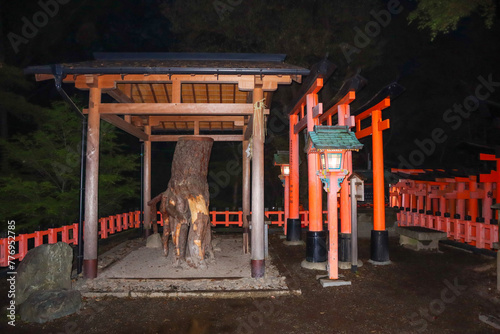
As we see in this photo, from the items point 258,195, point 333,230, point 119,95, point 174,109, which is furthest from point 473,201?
point 119,95

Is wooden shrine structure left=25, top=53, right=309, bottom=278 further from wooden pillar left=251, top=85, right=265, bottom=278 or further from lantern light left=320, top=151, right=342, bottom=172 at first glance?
lantern light left=320, top=151, right=342, bottom=172

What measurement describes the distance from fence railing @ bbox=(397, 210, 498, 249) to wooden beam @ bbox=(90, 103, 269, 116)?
681 cm

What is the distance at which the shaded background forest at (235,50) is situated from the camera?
9.76m

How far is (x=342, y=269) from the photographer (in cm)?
730

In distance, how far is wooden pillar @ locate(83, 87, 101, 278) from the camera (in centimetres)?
620

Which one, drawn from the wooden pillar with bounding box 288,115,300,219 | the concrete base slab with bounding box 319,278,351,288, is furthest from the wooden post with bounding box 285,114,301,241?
the concrete base slab with bounding box 319,278,351,288

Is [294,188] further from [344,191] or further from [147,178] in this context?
[147,178]

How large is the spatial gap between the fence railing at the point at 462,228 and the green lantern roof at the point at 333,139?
4400 mm

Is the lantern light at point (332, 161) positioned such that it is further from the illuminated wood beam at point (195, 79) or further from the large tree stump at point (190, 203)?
the large tree stump at point (190, 203)

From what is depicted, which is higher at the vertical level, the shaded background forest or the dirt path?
the shaded background forest

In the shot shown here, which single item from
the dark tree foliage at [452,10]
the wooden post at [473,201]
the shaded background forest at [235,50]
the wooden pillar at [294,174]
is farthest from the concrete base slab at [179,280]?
the dark tree foliage at [452,10]

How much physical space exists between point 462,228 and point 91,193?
11178 millimetres

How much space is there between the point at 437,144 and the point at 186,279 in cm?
2505

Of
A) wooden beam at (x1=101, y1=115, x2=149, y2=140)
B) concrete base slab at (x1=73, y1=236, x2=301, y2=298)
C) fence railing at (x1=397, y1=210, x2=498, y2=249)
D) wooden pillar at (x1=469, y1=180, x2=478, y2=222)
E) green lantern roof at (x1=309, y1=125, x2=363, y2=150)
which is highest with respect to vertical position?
wooden beam at (x1=101, y1=115, x2=149, y2=140)
